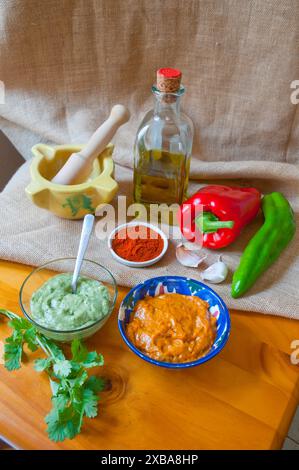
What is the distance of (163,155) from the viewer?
1.03 meters

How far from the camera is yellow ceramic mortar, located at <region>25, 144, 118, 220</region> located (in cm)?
95

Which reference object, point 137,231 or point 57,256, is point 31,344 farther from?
point 137,231

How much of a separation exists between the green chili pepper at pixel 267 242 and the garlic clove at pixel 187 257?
81 millimetres

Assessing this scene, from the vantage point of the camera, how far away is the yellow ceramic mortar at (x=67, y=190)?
95cm

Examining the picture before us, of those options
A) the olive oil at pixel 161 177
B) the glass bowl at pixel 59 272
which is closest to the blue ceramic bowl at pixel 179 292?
the glass bowl at pixel 59 272

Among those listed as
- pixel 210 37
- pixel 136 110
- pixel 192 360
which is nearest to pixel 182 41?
pixel 210 37

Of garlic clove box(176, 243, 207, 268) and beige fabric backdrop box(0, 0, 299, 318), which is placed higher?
beige fabric backdrop box(0, 0, 299, 318)

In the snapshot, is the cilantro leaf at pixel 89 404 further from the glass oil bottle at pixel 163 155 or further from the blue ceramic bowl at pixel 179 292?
the glass oil bottle at pixel 163 155

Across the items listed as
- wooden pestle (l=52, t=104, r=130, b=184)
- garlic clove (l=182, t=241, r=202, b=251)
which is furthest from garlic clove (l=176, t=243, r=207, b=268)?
wooden pestle (l=52, t=104, r=130, b=184)

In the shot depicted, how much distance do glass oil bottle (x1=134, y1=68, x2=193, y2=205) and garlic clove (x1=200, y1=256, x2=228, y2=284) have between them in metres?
0.22

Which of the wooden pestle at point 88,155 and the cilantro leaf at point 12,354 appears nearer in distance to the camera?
the cilantro leaf at point 12,354

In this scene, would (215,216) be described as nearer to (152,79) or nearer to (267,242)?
A: (267,242)

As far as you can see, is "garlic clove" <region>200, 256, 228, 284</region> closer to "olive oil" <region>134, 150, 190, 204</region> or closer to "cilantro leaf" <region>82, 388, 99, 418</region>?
"olive oil" <region>134, 150, 190, 204</region>
